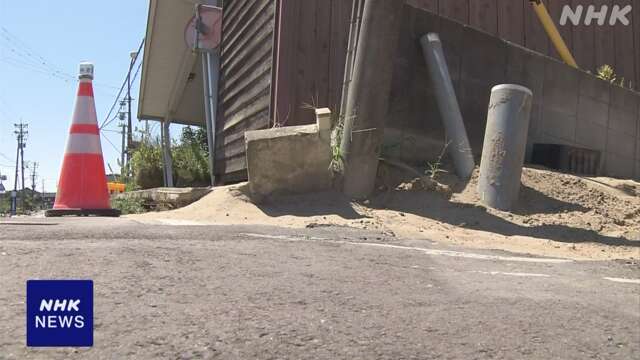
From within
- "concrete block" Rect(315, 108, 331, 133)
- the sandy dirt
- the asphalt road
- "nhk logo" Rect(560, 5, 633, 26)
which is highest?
"nhk logo" Rect(560, 5, 633, 26)

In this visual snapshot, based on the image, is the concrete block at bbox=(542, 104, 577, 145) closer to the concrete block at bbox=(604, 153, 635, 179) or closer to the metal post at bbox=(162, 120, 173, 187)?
the concrete block at bbox=(604, 153, 635, 179)

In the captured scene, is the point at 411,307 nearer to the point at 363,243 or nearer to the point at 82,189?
the point at 363,243

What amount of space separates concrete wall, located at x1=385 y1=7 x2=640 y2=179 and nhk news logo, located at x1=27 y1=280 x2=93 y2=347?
5.15 meters

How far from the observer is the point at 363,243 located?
470 cm

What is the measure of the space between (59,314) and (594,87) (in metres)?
8.88

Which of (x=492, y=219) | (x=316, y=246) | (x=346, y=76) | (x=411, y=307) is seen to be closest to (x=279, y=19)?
(x=346, y=76)

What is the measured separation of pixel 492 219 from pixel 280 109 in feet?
10.9

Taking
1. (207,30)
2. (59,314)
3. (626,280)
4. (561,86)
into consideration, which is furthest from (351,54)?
(207,30)

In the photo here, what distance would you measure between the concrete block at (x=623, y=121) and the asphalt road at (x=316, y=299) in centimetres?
580

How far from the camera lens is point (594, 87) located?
9.26 meters

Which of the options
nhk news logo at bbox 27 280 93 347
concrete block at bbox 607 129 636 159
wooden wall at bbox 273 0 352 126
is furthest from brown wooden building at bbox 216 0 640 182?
nhk news logo at bbox 27 280 93 347

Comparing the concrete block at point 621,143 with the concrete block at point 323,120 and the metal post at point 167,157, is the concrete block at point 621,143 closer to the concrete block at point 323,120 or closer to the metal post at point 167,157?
the concrete block at point 323,120

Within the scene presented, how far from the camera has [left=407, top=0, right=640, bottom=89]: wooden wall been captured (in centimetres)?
1030

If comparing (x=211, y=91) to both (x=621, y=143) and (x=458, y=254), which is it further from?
(x=458, y=254)
